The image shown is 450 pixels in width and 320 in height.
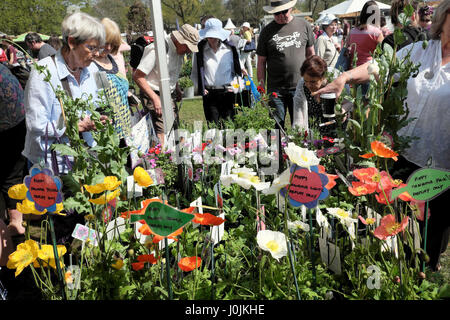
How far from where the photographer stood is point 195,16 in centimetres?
3200

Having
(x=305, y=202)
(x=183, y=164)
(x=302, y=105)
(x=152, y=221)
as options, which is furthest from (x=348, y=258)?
(x=302, y=105)

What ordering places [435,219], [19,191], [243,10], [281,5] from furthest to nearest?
[243,10]
[281,5]
[435,219]
[19,191]

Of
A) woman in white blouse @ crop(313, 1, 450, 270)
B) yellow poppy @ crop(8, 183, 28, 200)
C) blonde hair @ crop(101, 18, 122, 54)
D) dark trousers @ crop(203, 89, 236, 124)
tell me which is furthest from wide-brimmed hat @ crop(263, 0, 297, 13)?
yellow poppy @ crop(8, 183, 28, 200)

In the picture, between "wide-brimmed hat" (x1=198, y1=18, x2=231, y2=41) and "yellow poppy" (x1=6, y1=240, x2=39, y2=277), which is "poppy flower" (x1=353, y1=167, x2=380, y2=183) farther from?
"wide-brimmed hat" (x1=198, y1=18, x2=231, y2=41)

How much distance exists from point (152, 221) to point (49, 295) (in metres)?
0.57

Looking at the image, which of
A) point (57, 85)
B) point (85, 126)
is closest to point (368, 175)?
point (85, 126)

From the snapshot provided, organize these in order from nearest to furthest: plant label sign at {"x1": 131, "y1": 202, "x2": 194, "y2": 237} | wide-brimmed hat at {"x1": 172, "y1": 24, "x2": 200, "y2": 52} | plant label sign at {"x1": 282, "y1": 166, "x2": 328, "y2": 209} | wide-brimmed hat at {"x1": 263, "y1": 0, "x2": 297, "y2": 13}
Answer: plant label sign at {"x1": 131, "y1": 202, "x2": 194, "y2": 237} < plant label sign at {"x1": 282, "y1": 166, "x2": 328, "y2": 209} < wide-brimmed hat at {"x1": 172, "y1": 24, "x2": 200, "y2": 52} < wide-brimmed hat at {"x1": 263, "y1": 0, "x2": 297, "y2": 13}

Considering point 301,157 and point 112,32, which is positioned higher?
point 112,32

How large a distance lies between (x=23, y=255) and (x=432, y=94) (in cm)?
154

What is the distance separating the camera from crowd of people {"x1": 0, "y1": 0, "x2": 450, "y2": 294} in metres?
1.62

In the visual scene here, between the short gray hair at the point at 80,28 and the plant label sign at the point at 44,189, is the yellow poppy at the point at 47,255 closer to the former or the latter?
the plant label sign at the point at 44,189

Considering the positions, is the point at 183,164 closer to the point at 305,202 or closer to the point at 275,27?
the point at 305,202

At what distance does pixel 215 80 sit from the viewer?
3596mm

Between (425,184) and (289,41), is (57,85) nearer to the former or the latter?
(425,184)
